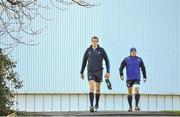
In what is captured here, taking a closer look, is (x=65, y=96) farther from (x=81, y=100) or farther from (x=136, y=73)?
(x=136, y=73)

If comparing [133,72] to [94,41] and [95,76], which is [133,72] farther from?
[94,41]

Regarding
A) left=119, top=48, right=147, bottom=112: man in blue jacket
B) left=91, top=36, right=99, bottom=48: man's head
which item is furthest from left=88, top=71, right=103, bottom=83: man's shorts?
left=119, top=48, right=147, bottom=112: man in blue jacket

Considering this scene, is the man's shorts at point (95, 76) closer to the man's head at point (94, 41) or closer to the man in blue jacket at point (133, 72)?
the man's head at point (94, 41)

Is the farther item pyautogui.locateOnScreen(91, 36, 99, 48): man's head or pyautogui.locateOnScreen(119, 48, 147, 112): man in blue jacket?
pyautogui.locateOnScreen(119, 48, 147, 112): man in blue jacket

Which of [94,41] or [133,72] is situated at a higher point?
[94,41]

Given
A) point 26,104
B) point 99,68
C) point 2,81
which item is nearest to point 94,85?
point 99,68

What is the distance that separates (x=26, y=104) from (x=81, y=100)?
171 centimetres

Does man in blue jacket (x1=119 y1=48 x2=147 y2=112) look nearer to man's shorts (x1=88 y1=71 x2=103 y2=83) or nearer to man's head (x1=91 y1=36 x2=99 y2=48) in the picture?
man's shorts (x1=88 y1=71 x2=103 y2=83)

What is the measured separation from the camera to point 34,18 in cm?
2038

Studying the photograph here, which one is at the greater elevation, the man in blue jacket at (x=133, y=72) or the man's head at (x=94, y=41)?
the man's head at (x=94, y=41)

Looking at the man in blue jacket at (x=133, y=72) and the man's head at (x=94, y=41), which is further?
the man in blue jacket at (x=133, y=72)

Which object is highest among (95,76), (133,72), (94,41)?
(94,41)

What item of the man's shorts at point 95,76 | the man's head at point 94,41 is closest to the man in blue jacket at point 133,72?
the man's shorts at point 95,76

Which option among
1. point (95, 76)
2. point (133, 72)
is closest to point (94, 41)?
point (95, 76)
